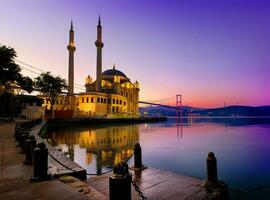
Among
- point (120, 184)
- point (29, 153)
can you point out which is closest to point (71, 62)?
point (29, 153)

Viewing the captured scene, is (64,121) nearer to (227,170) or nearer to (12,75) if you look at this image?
(12,75)

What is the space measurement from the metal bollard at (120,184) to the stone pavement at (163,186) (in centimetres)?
208

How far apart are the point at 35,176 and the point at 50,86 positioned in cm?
4438

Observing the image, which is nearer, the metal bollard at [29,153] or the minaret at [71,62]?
the metal bollard at [29,153]

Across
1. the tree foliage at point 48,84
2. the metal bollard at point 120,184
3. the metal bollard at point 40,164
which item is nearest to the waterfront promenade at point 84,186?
the metal bollard at point 40,164

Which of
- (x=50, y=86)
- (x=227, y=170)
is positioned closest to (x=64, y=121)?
(x=50, y=86)

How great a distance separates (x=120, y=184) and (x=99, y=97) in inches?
2539

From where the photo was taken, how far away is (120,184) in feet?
11.6

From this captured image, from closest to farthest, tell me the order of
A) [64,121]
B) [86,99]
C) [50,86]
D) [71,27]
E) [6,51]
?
1. [6,51]
2. [64,121]
3. [50,86]
4. [86,99]
5. [71,27]

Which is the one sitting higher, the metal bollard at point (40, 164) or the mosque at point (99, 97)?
the mosque at point (99, 97)

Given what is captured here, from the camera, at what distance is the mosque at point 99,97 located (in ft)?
215

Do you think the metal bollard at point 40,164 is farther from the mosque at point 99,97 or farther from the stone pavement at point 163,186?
the mosque at point 99,97

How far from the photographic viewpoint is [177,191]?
5957 mm

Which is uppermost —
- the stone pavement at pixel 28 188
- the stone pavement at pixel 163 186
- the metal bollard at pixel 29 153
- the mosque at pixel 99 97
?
the mosque at pixel 99 97
